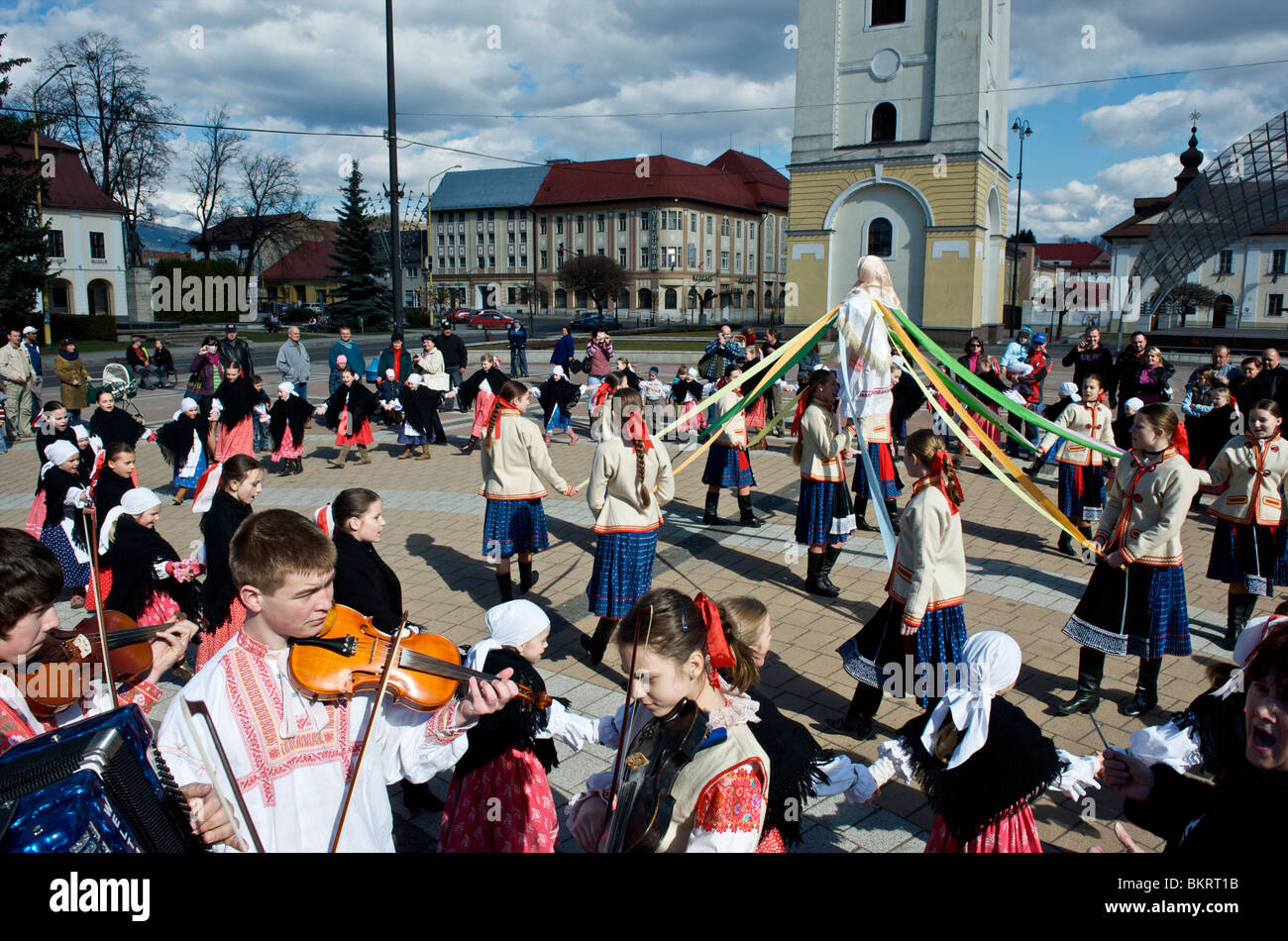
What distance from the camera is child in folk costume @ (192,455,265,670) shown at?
180 inches

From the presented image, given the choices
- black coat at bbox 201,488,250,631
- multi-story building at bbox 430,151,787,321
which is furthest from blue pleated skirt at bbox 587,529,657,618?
multi-story building at bbox 430,151,787,321

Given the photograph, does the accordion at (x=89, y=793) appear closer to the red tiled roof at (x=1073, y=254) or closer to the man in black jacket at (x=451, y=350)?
the man in black jacket at (x=451, y=350)

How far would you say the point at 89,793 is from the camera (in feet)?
4.85

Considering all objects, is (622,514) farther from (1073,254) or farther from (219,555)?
(1073,254)

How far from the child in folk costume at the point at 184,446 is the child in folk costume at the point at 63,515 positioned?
141 inches

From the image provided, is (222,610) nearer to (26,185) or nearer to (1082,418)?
(1082,418)

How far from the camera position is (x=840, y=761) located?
2879mm

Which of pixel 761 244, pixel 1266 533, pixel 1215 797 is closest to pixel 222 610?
pixel 1215 797

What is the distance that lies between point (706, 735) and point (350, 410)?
1167 cm

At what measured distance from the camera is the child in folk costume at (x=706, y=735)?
214 centimetres

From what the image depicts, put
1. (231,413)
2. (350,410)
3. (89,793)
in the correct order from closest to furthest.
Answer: (89,793) < (231,413) < (350,410)

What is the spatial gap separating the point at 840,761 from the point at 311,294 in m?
93.0

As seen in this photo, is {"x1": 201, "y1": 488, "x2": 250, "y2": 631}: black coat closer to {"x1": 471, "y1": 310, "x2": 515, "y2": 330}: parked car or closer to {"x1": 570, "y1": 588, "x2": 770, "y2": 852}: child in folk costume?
{"x1": 570, "y1": 588, "x2": 770, "y2": 852}: child in folk costume

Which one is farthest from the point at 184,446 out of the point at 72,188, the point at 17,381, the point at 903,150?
the point at 72,188
